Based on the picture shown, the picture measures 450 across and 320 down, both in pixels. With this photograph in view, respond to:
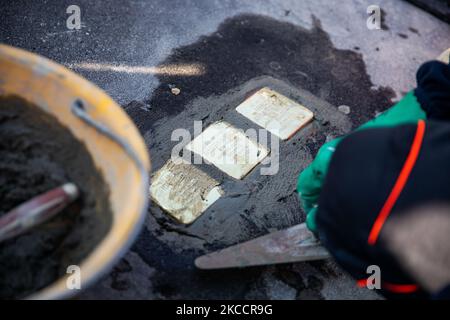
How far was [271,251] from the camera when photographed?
2.22 m

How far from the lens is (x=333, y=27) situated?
3.82m

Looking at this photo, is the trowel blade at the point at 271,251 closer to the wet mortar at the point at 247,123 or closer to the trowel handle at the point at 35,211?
the wet mortar at the point at 247,123

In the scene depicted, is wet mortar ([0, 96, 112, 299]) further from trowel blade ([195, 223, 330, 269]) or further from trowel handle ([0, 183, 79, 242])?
trowel blade ([195, 223, 330, 269])

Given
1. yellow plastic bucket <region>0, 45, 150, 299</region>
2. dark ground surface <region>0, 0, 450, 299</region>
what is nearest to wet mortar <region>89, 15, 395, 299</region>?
dark ground surface <region>0, 0, 450, 299</region>

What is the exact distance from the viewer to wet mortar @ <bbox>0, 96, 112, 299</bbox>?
1.56 metres

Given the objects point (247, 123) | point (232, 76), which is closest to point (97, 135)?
point (247, 123)

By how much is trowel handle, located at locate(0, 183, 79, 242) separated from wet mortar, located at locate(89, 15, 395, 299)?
0.75 m

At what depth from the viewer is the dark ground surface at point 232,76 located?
2234 mm

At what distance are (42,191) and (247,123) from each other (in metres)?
1.54

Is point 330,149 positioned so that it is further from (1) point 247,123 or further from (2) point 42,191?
(2) point 42,191

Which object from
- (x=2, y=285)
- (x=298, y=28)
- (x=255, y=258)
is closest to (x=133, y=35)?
(x=298, y=28)

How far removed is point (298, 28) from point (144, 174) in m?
2.76
